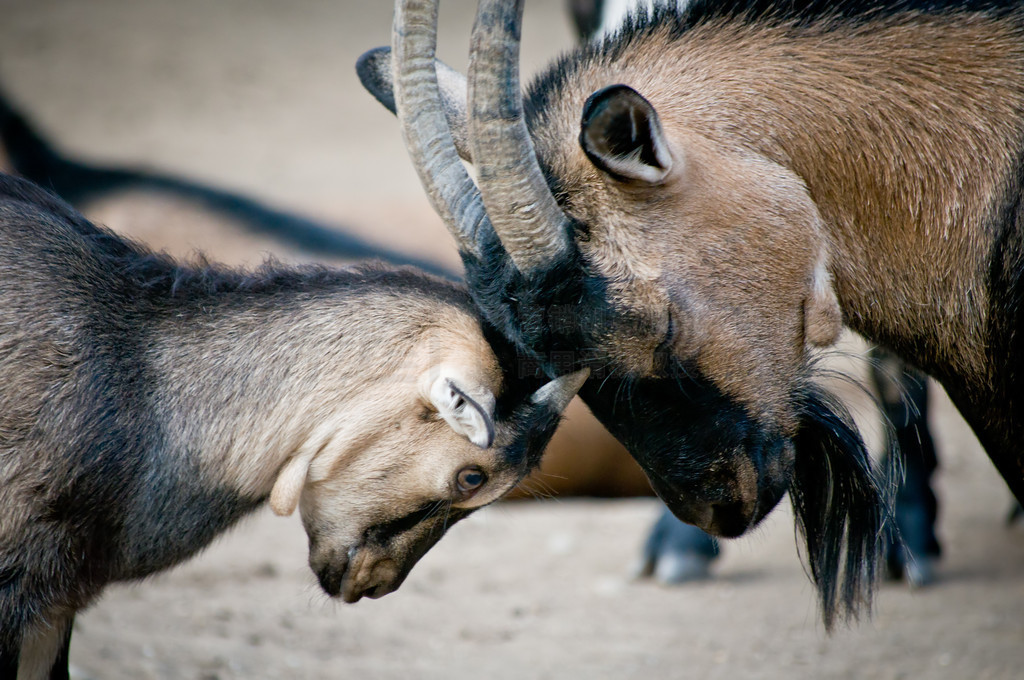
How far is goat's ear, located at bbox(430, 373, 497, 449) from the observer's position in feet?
9.36

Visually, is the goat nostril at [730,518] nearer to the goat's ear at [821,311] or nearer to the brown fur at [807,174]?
the brown fur at [807,174]

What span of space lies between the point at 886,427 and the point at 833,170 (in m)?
1.16

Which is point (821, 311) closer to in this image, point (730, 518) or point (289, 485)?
point (730, 518)

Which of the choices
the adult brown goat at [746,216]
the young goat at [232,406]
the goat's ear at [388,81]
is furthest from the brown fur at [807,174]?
the young goat at [232,406]

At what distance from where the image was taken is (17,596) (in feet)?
8.98

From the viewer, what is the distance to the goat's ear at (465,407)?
2.85 m

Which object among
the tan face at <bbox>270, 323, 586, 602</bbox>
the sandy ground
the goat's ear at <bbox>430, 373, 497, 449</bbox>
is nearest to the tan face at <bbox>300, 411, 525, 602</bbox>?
the tan face at <bbox>270, 323, 586, 602</bbox>

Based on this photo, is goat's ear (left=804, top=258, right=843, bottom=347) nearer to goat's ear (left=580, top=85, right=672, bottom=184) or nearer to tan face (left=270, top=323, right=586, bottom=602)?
goat's ear (left=580, top=85, right=672, bottom=184)

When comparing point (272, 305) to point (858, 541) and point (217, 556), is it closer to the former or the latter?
point (858, 541)

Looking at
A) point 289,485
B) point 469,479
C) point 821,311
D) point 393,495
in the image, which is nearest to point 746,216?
point 821,311

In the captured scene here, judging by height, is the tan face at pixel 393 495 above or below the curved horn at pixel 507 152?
below

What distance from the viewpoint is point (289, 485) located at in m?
3.10

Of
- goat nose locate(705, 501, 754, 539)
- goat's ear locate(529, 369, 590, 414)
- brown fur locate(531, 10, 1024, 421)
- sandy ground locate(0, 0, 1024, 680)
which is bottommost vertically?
sandy ground locate(0, 0, 1024, 680)

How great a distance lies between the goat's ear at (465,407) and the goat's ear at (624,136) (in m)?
0.77
